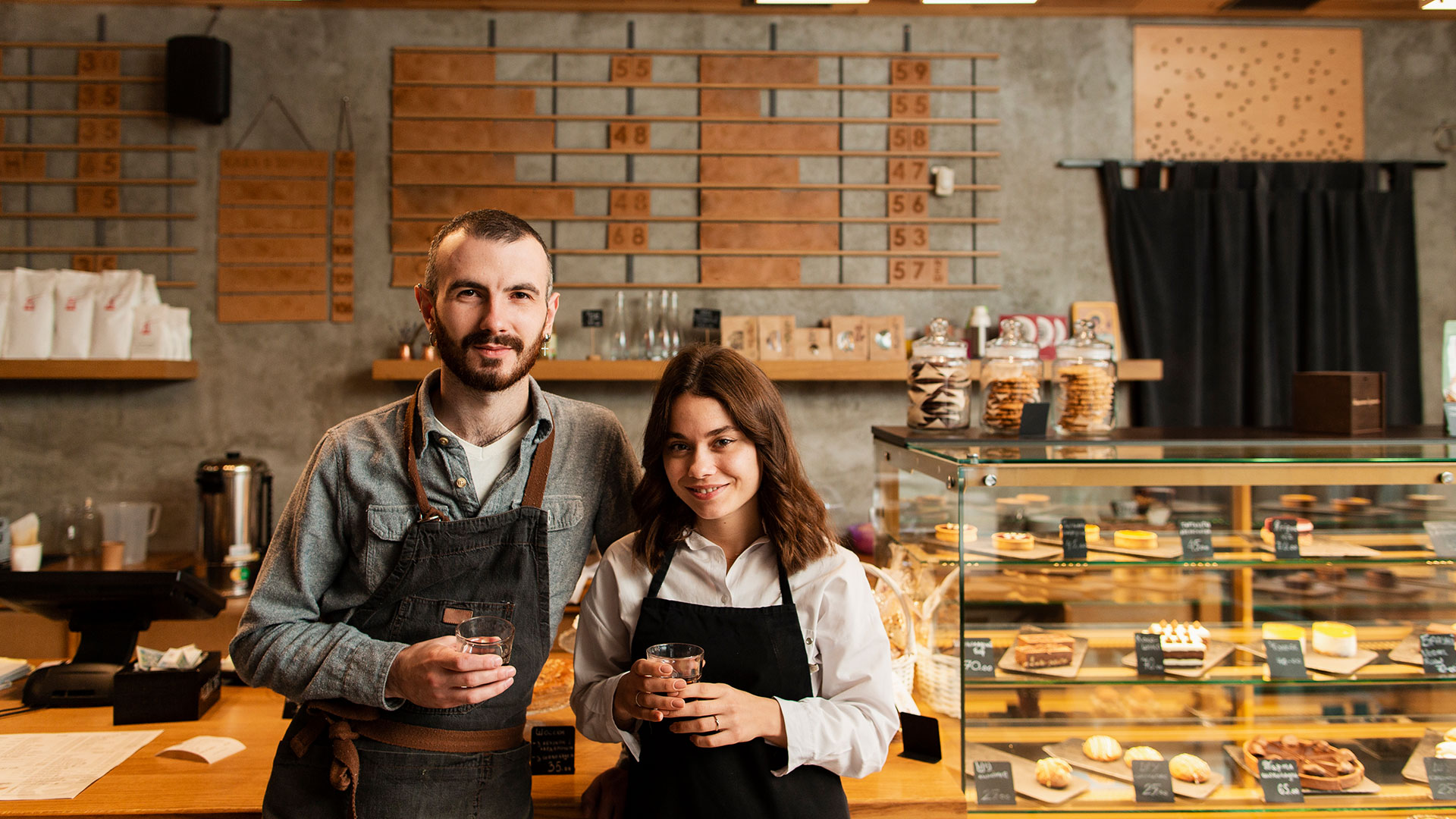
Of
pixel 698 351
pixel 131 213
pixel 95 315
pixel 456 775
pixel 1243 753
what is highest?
pixel 131 213

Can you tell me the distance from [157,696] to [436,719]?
93 centimetres

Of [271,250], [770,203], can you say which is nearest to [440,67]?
[271,250]

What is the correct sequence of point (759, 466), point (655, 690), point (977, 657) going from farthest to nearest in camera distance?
point (977, 657) → point (759, 466) → point (655, 690)

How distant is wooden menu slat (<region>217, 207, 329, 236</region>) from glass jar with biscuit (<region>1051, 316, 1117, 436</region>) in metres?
3.21

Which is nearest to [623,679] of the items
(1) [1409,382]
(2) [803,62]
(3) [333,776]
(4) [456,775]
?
(4) [456,775]

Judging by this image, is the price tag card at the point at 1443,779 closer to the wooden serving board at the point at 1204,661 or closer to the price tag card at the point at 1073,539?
the wooden serving board at the point at 1204,661

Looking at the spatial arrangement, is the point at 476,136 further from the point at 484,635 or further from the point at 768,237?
the point at 484,635

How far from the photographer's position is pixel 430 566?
144 cm

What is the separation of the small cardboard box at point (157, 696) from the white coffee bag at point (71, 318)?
7.20 feet

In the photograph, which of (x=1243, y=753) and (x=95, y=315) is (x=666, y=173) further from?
(x=1243, y=753)

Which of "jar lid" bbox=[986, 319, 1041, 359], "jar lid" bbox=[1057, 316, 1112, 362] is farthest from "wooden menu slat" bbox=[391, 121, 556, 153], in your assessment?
"jar lid" bbox=[1057, 316, 1112, 362]

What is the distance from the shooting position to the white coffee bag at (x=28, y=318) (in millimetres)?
3443

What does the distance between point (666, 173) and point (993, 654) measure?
2.69 metres

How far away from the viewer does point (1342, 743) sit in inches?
79.7
